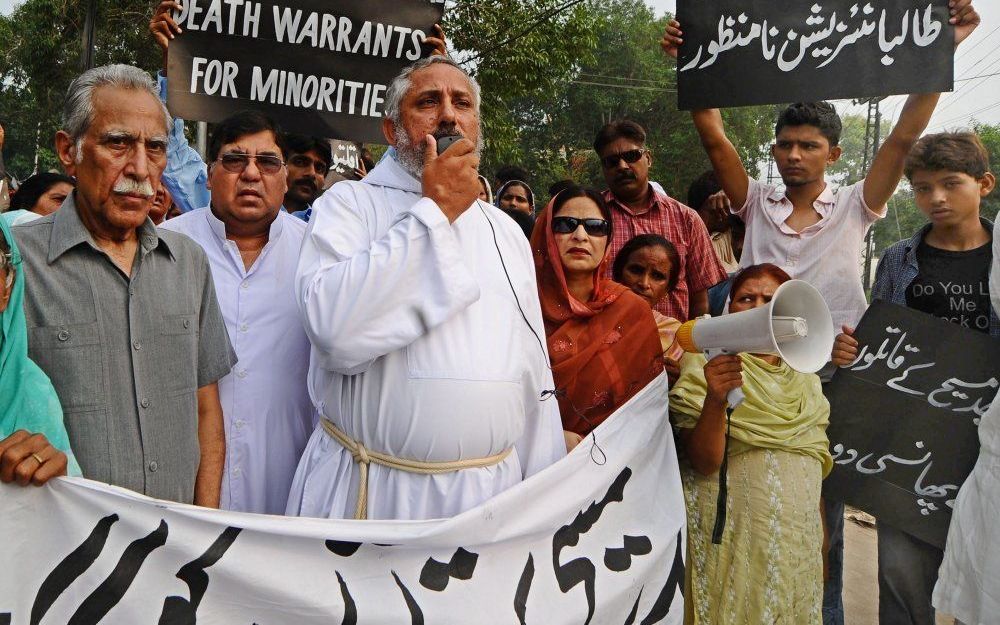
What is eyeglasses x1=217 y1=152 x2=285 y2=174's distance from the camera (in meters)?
2.87

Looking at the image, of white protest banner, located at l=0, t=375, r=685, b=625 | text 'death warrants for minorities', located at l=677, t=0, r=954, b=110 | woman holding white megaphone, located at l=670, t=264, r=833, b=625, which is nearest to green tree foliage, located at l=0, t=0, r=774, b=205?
text 'death warrants for minorities', located at l=677, t=0, r=954, b=110

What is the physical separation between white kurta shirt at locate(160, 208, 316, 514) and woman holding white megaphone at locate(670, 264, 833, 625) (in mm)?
1304

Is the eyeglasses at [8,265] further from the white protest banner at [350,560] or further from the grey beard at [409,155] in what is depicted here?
the grey beard at [409,155]

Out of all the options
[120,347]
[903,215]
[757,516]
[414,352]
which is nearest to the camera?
[120,347]

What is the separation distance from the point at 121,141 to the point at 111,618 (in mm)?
1163

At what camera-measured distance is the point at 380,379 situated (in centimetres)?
222

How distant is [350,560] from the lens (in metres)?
2.10

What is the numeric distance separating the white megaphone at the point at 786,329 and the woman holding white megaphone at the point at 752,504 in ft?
1.61

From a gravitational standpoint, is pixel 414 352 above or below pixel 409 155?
below

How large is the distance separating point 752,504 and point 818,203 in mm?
1539

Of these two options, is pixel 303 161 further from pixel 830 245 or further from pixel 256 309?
pixel 830 245

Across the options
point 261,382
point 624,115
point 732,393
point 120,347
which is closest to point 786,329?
point 732,393

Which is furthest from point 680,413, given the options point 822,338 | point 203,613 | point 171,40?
point 171,40

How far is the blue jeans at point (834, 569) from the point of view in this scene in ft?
12.1
